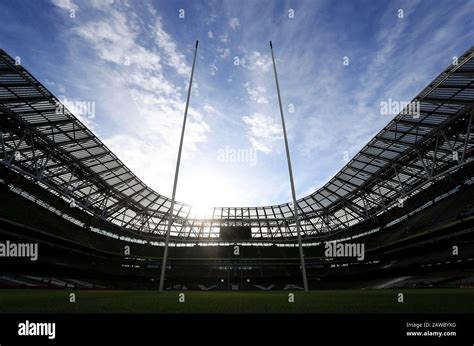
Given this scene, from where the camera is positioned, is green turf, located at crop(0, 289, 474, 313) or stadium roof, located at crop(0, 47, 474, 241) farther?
stadium roof, located at crop(0, 47, 474, 241)

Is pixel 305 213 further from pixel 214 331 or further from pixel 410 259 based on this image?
pixel 214 331

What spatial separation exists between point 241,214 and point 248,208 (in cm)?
257

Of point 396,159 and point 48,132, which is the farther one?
point 396,159

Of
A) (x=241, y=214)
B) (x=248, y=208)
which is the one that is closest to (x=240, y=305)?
(x=248, y=208)

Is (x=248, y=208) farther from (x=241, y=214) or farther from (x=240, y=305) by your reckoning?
(x=240, y=305)

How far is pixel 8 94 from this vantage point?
71.9 ft

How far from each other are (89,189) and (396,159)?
142ft

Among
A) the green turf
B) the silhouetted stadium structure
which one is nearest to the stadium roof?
the silhouetted stadium structure

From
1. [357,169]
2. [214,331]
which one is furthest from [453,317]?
[357,169]

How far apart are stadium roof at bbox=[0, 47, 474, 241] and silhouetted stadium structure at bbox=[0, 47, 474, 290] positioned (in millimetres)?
165

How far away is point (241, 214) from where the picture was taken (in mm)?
58250

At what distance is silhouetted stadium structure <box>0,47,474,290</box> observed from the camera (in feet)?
83.6

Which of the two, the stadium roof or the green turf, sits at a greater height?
the stadium roof

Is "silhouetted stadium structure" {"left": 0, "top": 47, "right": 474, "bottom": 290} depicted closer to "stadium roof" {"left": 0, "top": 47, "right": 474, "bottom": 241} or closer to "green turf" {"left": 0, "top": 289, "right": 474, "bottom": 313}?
"stadium roof" {"left": 0, "top": 47, "right": 474, "bottom": 241}
